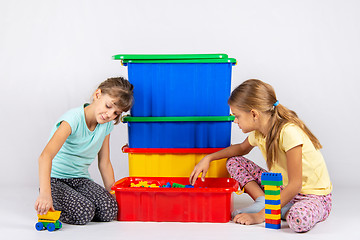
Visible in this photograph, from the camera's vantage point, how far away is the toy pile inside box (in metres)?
2.58

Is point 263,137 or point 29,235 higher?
point 263,137

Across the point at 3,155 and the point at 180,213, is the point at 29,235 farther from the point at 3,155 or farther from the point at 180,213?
the point at 3,155

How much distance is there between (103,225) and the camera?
2.29 metres

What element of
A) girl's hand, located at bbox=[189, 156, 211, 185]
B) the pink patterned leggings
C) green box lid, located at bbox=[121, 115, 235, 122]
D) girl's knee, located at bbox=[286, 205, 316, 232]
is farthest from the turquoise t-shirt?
girl's knee, located at bbox=[286, 205, 316, 232]

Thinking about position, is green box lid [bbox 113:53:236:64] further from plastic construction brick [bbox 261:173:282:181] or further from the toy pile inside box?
plastic construction brick [bbox 261:173:282:181]

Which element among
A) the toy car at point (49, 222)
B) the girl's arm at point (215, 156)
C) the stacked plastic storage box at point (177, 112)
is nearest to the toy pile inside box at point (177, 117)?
the stacked plastic storage box at point (177, 112)

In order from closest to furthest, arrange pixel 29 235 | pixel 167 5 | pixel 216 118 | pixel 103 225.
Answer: pixel 29 235
pixel 103 225
pixel 216 118
pixel 167 5

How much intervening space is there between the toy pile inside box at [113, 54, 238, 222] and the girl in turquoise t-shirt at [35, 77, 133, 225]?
140 millimetres

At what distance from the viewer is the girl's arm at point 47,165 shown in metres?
2.11

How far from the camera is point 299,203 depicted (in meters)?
2.21

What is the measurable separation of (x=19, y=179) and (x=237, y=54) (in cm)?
169

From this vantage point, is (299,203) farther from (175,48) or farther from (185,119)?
(175,48)

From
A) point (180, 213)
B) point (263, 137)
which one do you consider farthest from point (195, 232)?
point (263, 137)

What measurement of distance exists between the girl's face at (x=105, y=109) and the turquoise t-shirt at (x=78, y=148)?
8 centimetres
